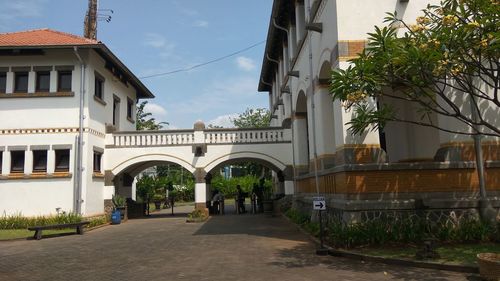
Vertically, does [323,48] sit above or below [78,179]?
above

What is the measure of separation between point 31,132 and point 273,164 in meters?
11.2

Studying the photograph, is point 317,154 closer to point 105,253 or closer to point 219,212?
point 105,253

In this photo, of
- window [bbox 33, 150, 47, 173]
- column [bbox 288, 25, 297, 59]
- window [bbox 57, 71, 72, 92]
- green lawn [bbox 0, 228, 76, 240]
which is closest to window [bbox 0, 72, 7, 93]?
window [bbox 57, 71, 72, 92]

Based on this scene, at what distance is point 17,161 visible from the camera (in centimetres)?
1841

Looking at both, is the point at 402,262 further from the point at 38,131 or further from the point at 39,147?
the point at 38,131

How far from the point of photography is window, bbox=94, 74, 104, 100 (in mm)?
19766

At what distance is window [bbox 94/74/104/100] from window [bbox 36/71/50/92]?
2.00 m

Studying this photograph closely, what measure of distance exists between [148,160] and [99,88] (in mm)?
4123

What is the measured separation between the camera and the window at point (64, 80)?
1865cm

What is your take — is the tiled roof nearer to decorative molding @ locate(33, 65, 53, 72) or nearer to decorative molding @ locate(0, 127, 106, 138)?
decorative molding @ locate(33, 65, 53, 72)

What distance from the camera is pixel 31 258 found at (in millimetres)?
10312

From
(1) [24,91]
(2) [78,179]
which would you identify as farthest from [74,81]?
(2) [78,179]

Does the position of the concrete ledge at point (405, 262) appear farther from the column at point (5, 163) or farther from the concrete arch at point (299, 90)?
the column at point (5, 163)

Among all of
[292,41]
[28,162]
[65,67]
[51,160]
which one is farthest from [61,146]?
[292,41]
